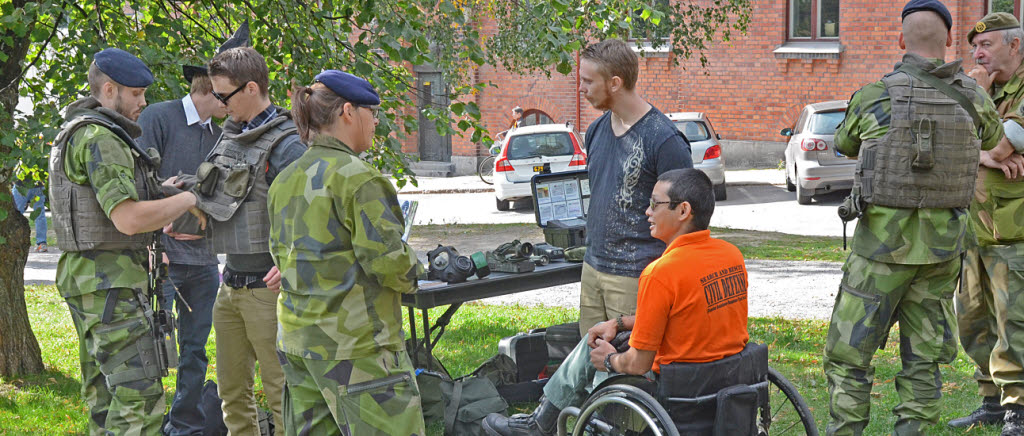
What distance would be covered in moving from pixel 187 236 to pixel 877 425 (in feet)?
12.4

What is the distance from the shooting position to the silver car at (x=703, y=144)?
18359 millimetres

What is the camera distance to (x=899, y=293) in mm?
4656

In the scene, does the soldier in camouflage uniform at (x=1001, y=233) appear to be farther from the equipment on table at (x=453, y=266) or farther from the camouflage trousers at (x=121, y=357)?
the camouflage trousers at (x=121, y=357)

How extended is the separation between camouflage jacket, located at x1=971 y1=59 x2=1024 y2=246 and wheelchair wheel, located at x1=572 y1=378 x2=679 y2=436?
2420mm

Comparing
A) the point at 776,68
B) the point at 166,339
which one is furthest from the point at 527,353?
the point at 776,68

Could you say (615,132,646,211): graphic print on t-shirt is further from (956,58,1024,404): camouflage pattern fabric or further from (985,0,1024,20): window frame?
(985,0,1024,20): window frame

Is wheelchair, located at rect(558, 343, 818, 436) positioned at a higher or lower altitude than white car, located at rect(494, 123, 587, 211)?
lower

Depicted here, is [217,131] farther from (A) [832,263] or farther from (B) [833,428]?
(A) [832,263]

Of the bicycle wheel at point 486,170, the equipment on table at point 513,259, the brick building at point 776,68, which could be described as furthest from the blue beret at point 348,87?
the bicycle wheel at point 486,170

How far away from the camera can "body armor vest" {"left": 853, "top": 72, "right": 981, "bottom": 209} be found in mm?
4512

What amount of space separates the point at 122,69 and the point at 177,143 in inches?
37.6

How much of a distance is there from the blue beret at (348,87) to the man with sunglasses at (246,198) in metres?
0.92

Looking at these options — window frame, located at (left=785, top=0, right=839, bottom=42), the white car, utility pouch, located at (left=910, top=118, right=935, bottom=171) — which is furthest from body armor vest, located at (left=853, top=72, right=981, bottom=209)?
window frame, located at (left=785, top=0, right=839, bottom=42)

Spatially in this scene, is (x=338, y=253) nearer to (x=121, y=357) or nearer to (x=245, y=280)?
(x=245, y=280)
